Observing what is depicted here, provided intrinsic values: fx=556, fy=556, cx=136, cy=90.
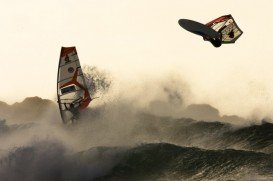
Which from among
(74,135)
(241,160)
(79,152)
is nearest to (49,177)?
(79,152)

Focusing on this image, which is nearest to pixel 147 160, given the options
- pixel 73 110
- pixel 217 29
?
pixel 217 29

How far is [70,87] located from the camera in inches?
1292

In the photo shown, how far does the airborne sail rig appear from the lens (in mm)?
32281

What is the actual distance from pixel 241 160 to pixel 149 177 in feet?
14.0

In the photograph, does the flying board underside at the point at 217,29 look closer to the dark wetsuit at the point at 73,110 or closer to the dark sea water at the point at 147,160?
the dark sea water at the point at 147,160

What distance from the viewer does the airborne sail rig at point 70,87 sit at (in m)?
32.3

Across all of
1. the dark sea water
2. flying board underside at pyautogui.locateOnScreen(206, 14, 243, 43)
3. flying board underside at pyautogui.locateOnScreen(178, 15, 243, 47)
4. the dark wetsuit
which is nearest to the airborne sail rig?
the dark wetsuit

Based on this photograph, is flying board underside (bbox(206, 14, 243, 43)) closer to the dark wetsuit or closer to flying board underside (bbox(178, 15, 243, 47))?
flying board underside (bbox(178, 15, 243, 47))

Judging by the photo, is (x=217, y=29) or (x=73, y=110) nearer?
(x=217, y=29)

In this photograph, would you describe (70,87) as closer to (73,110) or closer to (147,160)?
(73,110)

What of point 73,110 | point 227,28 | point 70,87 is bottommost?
point 73,110

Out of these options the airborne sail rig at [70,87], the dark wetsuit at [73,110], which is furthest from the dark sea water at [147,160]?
the airborne sail rig at [70,87]

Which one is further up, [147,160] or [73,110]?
[73,110]

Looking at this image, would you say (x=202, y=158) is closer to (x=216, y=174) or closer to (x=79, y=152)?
(x=216, y=174)
